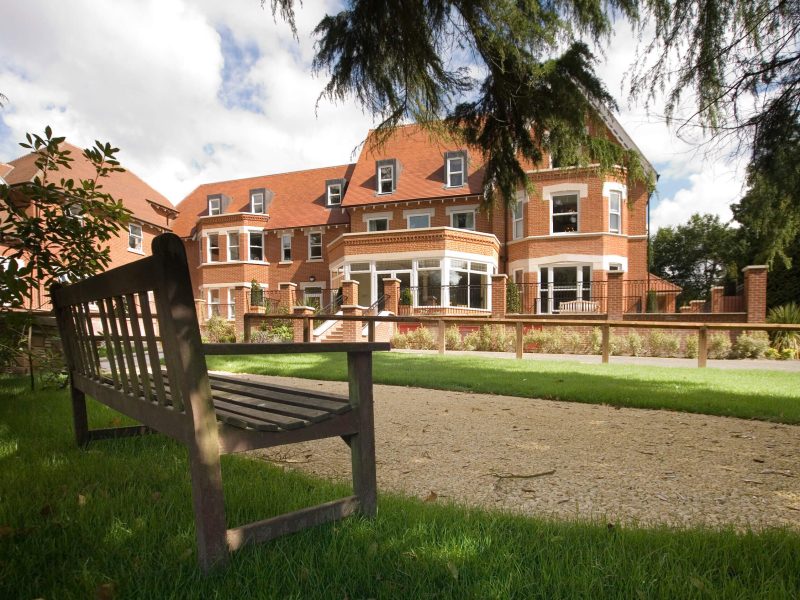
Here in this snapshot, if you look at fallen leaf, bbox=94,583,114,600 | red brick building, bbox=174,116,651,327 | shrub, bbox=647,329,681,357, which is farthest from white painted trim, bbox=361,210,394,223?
fallen leaf, bbox=94,583,114,600

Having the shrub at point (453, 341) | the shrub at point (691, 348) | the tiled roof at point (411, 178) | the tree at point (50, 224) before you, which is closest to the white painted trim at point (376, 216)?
the tiled roof at point (411, 178)

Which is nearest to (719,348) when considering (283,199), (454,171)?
(454,171)

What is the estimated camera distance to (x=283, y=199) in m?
29.9

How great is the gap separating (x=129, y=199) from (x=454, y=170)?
1788 centimetres

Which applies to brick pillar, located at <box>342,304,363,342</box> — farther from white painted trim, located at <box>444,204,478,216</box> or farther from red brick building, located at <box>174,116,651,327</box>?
white painted trim, located at <box>444,204,478,216</box>

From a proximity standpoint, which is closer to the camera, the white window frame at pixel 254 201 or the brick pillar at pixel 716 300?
the brick pillar at pixel 716 300

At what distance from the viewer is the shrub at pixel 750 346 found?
1341 centimetres

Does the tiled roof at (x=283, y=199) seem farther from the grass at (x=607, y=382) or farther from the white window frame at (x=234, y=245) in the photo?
the grass at (x=607, y=382)

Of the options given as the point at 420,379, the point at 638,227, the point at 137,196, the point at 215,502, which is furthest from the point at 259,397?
the point at 137,196

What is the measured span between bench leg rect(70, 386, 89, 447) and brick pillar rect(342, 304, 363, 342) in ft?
42.5

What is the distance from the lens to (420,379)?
7.02m

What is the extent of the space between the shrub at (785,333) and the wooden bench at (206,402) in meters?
15.8

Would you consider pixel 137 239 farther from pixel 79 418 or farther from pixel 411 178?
pixel 79 418

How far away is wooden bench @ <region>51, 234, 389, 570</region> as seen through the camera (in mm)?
1568
